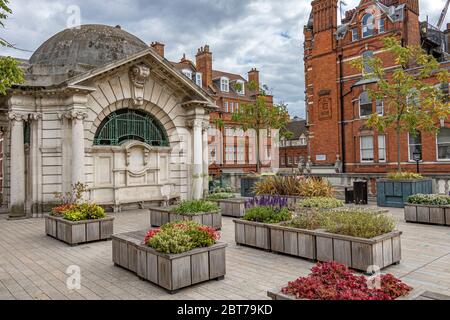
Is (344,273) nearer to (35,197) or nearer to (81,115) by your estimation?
(81,115)

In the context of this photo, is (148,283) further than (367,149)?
A: No

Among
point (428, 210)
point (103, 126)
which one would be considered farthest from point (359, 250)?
point (103, 126)

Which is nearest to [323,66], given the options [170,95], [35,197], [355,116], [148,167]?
[355,116]

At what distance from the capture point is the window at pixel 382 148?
28.3 m

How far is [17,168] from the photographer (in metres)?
14.9

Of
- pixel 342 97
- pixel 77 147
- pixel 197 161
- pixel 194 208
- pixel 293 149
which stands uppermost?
pixel 342 97

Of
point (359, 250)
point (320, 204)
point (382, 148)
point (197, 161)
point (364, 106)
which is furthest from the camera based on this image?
point (364, 106)

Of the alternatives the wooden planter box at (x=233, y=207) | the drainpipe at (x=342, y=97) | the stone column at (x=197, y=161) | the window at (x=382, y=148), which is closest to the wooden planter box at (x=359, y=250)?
the wooden planter box at (x=233, y=207)

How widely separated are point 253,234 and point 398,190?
9.46m

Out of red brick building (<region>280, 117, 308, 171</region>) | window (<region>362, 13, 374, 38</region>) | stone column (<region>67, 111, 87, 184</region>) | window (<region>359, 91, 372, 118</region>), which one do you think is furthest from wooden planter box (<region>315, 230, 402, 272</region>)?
red brick building (<region>280, 117, 308, 171</region>)

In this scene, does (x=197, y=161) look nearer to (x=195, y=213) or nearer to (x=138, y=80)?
(x=138, y=80)

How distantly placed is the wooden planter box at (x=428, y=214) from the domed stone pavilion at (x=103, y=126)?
33.6ft

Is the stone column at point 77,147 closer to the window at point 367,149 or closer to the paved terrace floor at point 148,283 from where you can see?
the paved terrace floor at point 148,283

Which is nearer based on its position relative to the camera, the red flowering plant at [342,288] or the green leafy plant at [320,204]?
the red flowering plant at [342,288]
